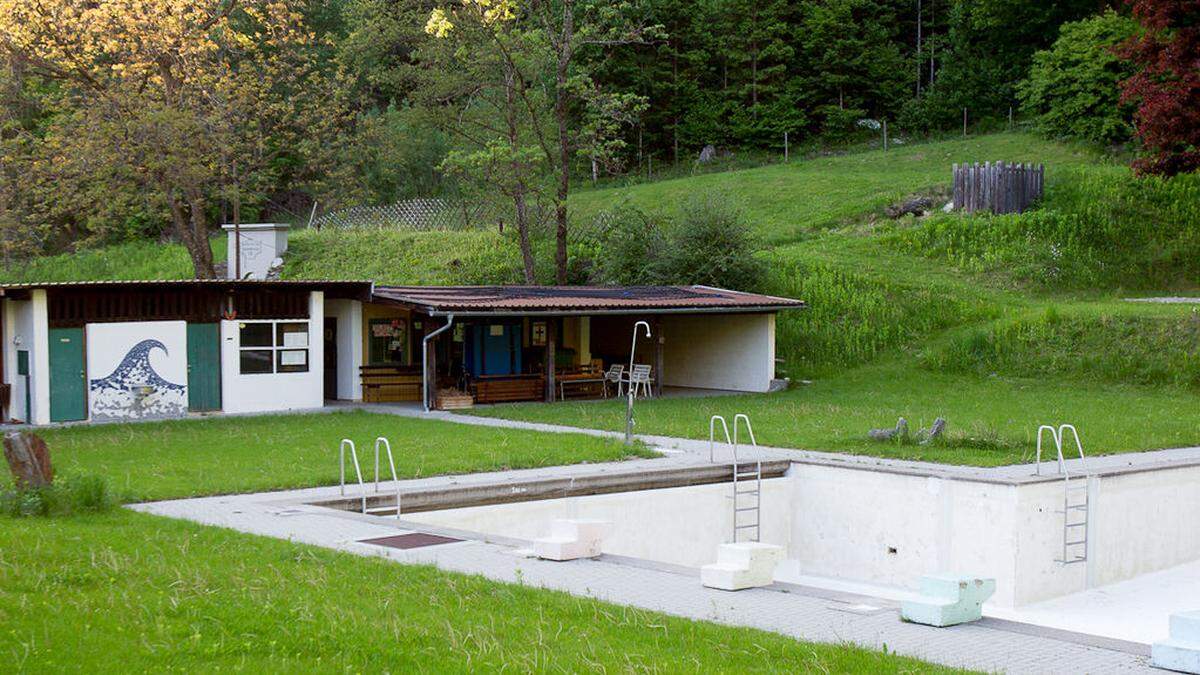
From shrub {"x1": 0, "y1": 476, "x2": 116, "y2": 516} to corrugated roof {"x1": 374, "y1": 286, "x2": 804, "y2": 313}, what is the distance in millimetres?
13017

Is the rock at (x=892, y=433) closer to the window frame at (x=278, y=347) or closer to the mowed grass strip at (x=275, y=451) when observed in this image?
the mowed grass strip at (x=275, y=451)

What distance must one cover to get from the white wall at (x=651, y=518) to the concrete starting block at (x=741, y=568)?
5458 millimetres

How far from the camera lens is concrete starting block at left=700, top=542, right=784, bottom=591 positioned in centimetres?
1123

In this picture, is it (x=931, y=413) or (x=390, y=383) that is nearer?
(x=931, y=413)

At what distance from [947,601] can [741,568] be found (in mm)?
1912

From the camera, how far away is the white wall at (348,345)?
98.2 feet

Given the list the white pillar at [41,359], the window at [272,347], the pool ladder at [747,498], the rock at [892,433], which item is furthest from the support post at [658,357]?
the white pillar at [41,359]

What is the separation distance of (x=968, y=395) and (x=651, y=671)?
76.9 feet

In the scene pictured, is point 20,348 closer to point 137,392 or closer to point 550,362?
point 137,392

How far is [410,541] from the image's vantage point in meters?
13.1

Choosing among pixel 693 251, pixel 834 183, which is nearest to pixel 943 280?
pixel 693 251

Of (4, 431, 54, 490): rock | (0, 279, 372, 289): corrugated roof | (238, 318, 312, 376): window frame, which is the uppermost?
(0, 279, 372, 289): corrugated roof

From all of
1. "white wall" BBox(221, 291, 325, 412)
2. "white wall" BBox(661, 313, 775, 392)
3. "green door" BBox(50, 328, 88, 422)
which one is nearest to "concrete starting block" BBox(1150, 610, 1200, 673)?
"green door" BBox(50, 328, 88, 422)

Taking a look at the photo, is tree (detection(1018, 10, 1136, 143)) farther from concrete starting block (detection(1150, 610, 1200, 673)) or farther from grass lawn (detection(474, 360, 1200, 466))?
concrete starting block (detection(1150, 610, 1200, 673))
